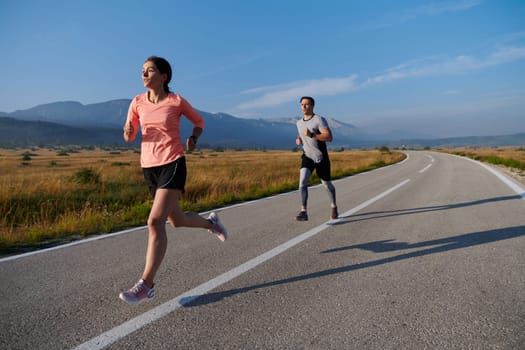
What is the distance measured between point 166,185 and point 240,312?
1191 mm

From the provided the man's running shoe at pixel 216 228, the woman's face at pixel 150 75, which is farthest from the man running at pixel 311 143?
the woman's face at pixel 150 75

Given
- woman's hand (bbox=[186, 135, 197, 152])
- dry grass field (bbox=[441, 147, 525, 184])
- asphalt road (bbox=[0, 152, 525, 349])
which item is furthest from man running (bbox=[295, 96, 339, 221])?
dry grass field (bbox=[441, 147, 525, 184])

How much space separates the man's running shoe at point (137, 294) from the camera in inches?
107

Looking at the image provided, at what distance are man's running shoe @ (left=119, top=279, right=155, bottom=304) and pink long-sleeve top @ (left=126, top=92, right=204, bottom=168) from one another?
1014mm

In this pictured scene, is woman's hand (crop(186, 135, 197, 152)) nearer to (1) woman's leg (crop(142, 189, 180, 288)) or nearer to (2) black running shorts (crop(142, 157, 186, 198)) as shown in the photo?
(2) black running shorts (crop(142, 157, 186, 198))

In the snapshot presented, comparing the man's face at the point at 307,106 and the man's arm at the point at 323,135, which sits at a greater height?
the man's face at the point at 307,106

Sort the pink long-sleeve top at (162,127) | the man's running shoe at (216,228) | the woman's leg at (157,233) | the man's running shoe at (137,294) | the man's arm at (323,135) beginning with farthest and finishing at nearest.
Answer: the man's arm at (323,135) → the man's running shoe at (216,228) → the pink long-sleeve top at (162,127) → the woman's leg at (157,233) → the man's running shoe at (137,294)

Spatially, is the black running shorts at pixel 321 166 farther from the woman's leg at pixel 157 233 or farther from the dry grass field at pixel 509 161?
the dry grass field at pixel 509 161

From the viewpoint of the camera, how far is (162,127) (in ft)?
9.81

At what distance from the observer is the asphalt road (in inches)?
88.0

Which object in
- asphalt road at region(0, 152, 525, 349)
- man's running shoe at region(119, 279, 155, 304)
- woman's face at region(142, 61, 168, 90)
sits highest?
woman's face at region(142, 61, 168, 90)

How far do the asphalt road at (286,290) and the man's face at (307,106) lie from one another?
6.58 ft

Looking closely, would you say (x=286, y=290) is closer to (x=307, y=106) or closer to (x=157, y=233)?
(x=157, y=233)

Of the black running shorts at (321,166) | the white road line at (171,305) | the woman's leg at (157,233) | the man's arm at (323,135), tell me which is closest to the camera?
the white road line at (171,305)
